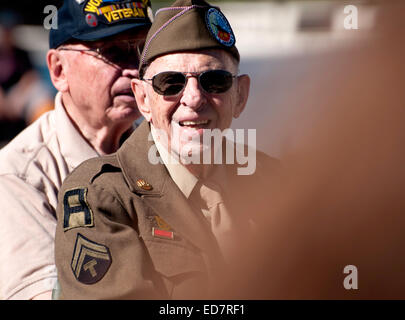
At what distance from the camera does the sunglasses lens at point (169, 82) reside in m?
1.71

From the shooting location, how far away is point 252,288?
1.48 m

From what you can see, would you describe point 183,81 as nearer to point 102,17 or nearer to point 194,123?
point 194,123

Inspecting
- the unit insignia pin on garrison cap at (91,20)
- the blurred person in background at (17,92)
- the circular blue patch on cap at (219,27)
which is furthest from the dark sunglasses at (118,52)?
the blurred person in background at (17,92)

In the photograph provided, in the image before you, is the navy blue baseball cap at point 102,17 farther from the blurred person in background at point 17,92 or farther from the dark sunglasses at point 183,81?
the blurred person in background at point 17,92

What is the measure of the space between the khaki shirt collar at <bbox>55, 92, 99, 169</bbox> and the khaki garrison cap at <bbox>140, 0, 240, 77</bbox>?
2.77ft

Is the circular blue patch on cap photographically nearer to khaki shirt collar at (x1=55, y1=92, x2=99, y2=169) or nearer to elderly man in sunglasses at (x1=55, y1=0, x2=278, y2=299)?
elderly man in sunglasses at (x1=55, y1=0, x2=278, y2=299)

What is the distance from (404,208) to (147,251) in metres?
0.82

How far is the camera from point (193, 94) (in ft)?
5.62

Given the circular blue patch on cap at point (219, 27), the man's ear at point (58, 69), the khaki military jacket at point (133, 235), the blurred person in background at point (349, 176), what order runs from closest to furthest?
the blurred person in background at point (349, 176), the khaki military jacket at point (133, 235), the circular blue patch on cap at point (219, 27), the man's ear at point (58, 69)

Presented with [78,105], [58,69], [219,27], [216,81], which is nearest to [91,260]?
[216,81]

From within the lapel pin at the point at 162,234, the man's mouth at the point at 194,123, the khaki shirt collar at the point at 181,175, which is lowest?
the lapel pin at the point at 162,234
